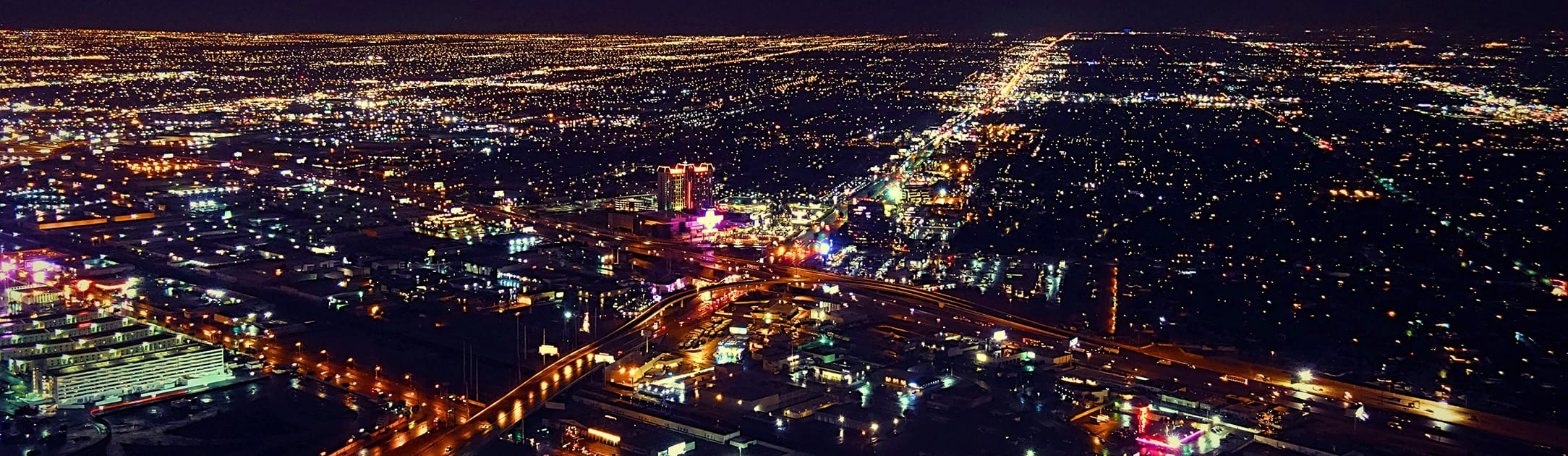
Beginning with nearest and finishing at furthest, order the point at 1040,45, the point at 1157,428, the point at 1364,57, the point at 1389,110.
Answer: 1. the point at 1157,428
2. the point at 1389,110
3. the point at 1364,57
4. the point at 1040,45

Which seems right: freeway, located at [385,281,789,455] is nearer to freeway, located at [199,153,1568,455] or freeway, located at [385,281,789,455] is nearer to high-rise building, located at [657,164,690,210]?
freeway, located at [199,153,1568,455]

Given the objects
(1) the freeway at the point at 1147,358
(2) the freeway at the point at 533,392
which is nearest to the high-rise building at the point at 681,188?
(1) the freeway at the point at 1147,358

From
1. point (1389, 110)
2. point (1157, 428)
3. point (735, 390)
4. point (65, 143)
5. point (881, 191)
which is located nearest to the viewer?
point (1157, 428)

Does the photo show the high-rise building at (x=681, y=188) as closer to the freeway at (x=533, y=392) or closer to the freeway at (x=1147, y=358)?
the freeway at (x=1147, y=358)

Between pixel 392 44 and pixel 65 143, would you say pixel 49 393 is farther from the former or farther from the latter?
pixel 392 44

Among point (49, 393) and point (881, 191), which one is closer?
point (49, 393)

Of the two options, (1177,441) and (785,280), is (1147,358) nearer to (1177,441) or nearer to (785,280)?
(1177,441)

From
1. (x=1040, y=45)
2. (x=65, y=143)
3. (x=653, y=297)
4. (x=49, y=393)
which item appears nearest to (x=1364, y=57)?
(x=1040, y=45)

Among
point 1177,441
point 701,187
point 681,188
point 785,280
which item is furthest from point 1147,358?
point 701,187
